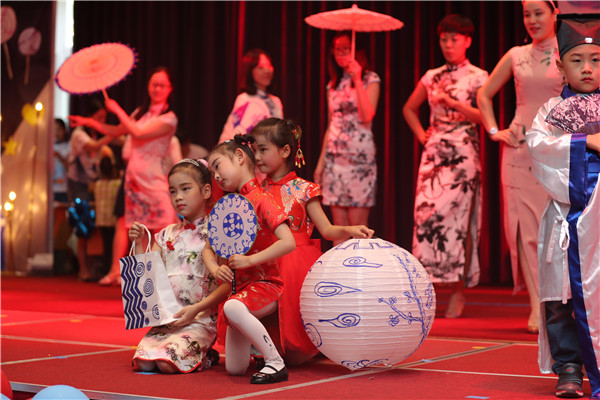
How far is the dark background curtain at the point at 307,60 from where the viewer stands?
6.61 metres

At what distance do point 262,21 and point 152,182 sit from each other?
8.35 feet

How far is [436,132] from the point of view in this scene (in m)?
4.44

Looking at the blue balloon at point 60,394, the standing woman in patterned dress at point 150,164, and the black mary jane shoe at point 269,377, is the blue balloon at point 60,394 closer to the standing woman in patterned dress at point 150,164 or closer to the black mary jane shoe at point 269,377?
the black mary jane shoe at point 269,377

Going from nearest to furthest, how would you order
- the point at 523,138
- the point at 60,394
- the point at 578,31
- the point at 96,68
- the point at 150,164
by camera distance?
1. the point at 60,394
2. the point at 578,31
3. the point at 523,138
4. the point at 96,68
5. the point at 150,164

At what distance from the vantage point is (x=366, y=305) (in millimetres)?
2420

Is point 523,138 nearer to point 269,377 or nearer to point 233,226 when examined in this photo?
point 233,226

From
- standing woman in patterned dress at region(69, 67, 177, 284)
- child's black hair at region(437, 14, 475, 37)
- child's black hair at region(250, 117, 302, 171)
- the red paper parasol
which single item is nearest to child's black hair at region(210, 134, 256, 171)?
child's black hair at region(250, 117, 302, 171)

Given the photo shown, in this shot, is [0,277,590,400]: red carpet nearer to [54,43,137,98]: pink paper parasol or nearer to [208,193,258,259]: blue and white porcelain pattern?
[208,193,258,259]: blue and white porcelain pattern

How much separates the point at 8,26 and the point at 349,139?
14.3ft

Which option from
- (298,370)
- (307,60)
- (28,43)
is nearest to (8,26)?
(28,43)

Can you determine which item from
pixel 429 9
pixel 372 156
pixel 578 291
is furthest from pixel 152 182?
pixel 578 291

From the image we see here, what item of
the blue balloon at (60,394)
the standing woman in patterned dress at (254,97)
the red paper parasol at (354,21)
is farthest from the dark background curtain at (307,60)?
the blue balloon at (60,394)

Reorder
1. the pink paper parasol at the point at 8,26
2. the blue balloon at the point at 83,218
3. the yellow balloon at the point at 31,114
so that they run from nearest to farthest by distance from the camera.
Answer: the blue balloon at the point at 83,218, the yellow balloon at the point at 31,114, the pink paper parasol at the point at 8,26

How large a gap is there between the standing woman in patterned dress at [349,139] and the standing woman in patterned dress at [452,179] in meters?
0.51
